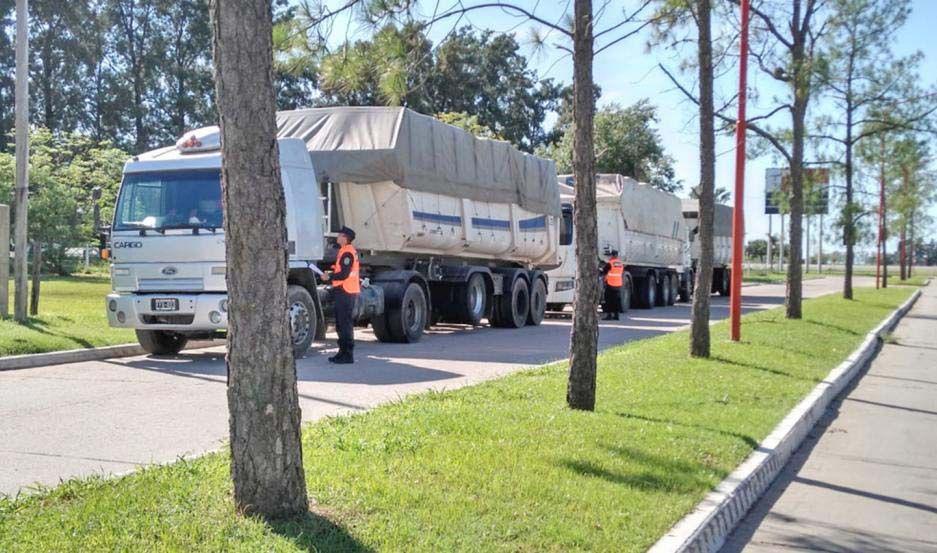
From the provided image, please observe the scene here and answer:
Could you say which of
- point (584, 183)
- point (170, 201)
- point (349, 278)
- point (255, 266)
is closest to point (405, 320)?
point (349, 278)

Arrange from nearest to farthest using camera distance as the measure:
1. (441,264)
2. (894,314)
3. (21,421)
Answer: (21,421) → (441,264) → (894,314)

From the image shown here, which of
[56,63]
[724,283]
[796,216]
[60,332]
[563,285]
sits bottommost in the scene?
[60,332]

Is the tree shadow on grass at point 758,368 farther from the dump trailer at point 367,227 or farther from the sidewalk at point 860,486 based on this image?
the dump trailer at point 367,227

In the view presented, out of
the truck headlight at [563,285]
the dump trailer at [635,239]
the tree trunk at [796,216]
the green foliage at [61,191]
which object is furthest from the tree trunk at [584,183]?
the green foliage at [61,191]

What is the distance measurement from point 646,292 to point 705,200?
17.0m

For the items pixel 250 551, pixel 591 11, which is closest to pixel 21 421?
pixel 250 551

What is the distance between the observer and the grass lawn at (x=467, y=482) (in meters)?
4.72

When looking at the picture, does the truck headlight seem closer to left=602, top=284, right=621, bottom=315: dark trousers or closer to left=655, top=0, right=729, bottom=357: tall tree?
left=602, top=284, right=621, bottom=315: dark trousers

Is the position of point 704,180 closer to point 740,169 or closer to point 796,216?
point 740,169

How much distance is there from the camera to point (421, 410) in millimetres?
8477

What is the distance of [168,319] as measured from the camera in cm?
1307

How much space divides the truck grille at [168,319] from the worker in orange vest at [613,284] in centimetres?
1360

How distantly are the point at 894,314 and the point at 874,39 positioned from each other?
26.3 ft

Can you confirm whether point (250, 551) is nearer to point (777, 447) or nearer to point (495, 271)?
point (777, 447)
